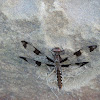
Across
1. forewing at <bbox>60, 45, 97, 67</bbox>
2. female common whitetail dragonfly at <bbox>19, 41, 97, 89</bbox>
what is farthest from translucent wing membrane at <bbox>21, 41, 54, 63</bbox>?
forewing at <bbox>60, 45, 97, 67</bbox>

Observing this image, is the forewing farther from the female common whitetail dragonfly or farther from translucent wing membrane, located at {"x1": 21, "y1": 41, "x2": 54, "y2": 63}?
translucent wing membrane, located at {"x1": 21, "y1": 41, "x2": 54, "y2": 63}

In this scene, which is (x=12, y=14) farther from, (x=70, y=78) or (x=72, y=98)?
(x=72, y=98)

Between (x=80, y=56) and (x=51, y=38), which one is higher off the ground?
(x=51, y=38)

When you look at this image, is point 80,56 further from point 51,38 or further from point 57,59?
point 51,38

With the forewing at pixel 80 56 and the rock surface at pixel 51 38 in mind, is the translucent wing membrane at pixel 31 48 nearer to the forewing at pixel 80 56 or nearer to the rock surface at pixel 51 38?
the rock surface at pixel 51 38

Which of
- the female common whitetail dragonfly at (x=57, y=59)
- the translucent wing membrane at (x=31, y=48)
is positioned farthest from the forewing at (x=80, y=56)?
the translucent wing membrane at (x=31, y=48)

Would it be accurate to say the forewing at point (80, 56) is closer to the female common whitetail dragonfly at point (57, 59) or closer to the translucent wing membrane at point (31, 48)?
the female common whitetail dragonfly at point (57, 59)

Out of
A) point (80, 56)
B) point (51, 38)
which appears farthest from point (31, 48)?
point (80, 56)

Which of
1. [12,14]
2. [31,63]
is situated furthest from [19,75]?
[12,14]
